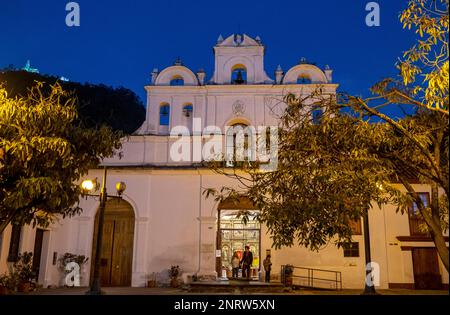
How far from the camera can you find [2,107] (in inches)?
329

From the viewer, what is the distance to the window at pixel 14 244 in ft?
55.0

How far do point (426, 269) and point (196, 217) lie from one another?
422 inches

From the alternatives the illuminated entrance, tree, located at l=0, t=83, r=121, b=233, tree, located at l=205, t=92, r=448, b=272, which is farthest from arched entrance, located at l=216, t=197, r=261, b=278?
tree, located at l=205, t=92, r=448, b=272

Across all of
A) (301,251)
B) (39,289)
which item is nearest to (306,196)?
(301,251)

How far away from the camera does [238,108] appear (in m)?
22.0

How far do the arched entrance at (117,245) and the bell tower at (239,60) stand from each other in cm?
796

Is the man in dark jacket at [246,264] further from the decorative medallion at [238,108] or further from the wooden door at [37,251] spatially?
the wooden door at [37,251]

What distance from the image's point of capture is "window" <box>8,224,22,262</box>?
16750 millimetres

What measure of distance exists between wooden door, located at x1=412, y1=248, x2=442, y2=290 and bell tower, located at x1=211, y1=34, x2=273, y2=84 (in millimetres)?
10895

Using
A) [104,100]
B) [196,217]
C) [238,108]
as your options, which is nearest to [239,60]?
[238,108]

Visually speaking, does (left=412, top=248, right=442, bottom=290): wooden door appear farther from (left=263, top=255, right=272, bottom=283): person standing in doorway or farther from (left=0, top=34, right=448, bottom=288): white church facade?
(left=263, top=255, right=272, bottom=283): person standing in doorway

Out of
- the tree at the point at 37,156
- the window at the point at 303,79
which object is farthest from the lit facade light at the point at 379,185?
the window at the point at 303,79

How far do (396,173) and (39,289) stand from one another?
16.1 m

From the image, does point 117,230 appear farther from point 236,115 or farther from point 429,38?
point 429,38
